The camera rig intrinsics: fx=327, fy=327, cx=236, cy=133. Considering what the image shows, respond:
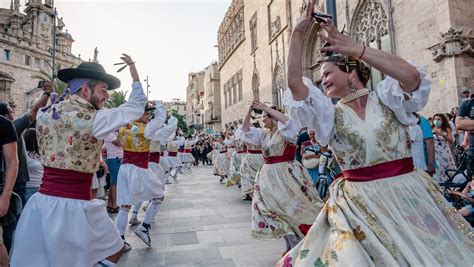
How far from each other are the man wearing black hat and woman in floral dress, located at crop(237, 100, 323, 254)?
202cm

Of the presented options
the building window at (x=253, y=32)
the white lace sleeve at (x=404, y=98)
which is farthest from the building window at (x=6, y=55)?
the white lace sleeve at (x=404, y=98)

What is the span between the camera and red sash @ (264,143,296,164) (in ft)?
15.2

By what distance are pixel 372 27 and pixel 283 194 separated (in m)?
10.9

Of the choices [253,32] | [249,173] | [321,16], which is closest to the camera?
[321,16]

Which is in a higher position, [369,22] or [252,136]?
[369,22]

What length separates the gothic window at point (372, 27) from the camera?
12.2 metres

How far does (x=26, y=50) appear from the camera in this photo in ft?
173

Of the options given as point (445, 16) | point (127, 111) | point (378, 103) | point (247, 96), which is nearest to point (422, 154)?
point (378, 103)

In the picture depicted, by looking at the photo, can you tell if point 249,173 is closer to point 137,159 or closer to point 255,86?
point 137,159

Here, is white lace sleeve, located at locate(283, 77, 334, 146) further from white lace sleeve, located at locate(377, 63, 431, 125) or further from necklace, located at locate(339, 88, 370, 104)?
white lace sleeve, located at locate(377, 63, 431, 125)

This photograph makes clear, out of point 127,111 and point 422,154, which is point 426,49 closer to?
point 422,154

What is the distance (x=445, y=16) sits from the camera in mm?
9141

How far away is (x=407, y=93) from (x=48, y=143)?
102 inches

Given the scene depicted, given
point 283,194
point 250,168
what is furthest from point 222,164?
point 283,194
